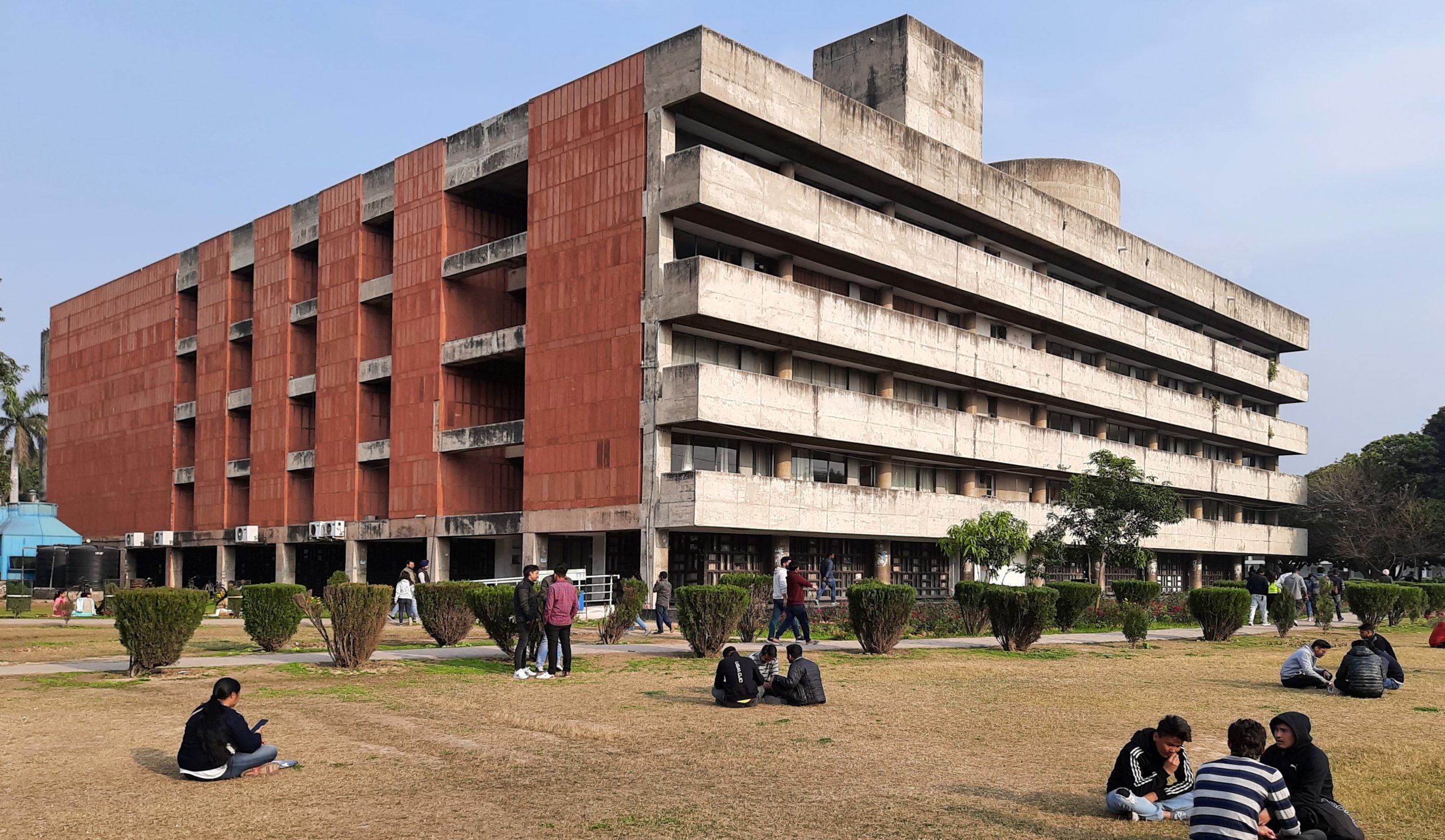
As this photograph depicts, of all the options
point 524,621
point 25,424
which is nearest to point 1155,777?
point 524,621

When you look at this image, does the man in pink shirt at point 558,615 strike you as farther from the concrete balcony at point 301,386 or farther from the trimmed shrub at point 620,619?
the concrete balcony at point 301,386

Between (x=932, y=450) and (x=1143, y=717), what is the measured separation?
31.2 metres

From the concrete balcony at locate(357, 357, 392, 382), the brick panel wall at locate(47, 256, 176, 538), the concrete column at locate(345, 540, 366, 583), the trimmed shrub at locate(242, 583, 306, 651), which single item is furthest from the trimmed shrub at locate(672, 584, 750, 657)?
the brick panel wall at locate(47, 256, 176, 538)

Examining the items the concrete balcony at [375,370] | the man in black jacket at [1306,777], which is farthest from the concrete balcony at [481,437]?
the man in black jacket at [1306,777]

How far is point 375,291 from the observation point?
48.9m

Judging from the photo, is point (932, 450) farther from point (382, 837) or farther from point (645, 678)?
point (382, 837)

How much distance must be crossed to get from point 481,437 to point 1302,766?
36.8 meters

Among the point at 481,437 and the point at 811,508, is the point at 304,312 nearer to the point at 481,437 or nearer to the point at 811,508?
the point at 481,437

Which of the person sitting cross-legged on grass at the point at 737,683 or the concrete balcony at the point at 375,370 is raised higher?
the concrete balcony at the point at 375,370

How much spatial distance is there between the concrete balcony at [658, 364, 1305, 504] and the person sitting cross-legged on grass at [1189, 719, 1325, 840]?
28067mm

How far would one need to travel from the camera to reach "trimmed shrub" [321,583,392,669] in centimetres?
1952

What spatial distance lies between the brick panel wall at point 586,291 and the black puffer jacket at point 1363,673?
77.1 ft

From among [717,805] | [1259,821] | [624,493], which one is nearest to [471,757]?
[717,805]

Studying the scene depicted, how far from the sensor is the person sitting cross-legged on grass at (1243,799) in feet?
25.3
